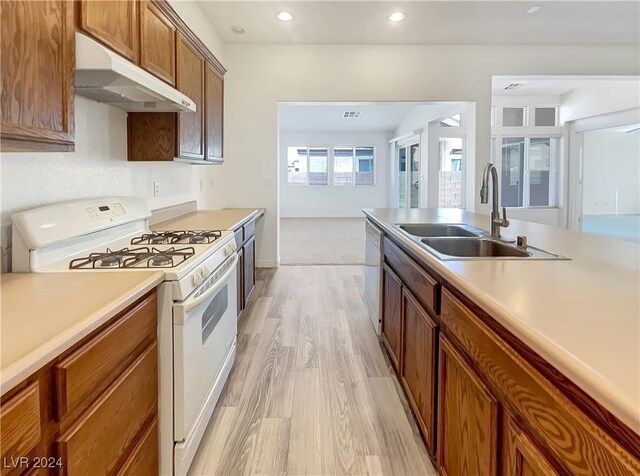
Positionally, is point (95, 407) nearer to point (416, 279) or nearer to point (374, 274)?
point (416, 279)

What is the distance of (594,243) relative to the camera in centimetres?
197

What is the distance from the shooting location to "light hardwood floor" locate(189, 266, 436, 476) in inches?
72.0

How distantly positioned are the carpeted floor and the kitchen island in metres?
4.24

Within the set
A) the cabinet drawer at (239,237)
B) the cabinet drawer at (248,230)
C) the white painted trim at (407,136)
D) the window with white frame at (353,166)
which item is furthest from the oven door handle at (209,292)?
the window with white frame at (353,166)

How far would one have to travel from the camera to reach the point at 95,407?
3.47 feet

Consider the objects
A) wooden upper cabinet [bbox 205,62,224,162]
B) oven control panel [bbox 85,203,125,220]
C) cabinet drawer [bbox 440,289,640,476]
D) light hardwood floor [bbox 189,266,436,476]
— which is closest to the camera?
cabinet drawer [bbox 440,289,640,476]

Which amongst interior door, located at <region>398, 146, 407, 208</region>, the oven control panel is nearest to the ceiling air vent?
interior door, located at <region>398, 146, 407, 208</region>

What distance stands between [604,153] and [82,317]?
13.4 m

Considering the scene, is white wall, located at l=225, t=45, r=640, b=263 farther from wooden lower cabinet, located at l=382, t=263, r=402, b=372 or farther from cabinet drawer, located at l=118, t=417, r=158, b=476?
cabinet drawer, located at l=118, t=417, r=158, b=476

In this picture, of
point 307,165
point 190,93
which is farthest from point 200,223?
point 307,165

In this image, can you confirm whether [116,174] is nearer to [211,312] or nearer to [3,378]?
[211,312]

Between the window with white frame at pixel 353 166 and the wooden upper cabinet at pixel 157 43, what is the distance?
392 inches

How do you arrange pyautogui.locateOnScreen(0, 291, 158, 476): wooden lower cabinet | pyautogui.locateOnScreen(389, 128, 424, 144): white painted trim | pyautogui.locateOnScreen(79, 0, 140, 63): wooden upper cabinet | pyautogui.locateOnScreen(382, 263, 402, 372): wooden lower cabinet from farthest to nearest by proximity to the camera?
pyautogui.locateOnScreen(389, 128, 424, 144): white painted trim → pyautogui.locateOnScreen(382, 263, 402, 372): wooden lower cabinet → pyautogui.locateOnScreen(79, 0, 140, 63): wooden upper cabinet → pyautogui.locateOnScreen(0, 291, 158, 476): wooden lower cabinet

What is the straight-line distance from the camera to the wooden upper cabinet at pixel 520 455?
2.84 feet
